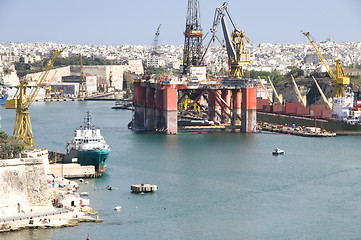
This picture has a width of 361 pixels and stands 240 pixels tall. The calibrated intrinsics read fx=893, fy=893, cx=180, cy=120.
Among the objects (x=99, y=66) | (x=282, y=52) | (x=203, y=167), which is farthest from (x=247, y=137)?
(x=282, y=52)

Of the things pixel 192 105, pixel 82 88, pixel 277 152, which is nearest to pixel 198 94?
pixel 192 105

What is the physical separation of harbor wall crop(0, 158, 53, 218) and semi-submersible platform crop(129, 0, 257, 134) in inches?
976

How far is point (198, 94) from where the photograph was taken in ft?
196

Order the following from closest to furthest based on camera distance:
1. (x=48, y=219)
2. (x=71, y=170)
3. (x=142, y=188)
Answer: (x=48, y=219) < (x=142, y=188) < (x=71, y=170)

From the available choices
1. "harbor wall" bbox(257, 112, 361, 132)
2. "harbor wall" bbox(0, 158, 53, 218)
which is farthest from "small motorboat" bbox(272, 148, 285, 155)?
"harbor wall" bbox(0, 158, 53, 218)

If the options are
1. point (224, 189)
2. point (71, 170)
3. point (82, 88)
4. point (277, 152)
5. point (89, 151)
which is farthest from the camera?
point (82, 88)

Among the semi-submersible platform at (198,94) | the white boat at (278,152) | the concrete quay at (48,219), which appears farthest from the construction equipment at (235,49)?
the concrete quay at (48,219)

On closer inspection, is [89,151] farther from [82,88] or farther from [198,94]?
[82,88]

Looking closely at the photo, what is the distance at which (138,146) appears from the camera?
152ft

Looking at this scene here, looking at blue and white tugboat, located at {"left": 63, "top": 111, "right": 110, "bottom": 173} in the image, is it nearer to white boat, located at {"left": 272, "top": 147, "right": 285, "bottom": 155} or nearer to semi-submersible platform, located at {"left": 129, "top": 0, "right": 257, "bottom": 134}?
white boat, located at {"left": 272, "top": 147, "right": 285, "bottom": 155}

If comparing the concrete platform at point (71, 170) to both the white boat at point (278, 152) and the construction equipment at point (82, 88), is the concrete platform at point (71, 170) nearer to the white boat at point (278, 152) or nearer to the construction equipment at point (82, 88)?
the white boat at point (278, 152)

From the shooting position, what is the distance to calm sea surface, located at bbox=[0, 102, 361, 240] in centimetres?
2733

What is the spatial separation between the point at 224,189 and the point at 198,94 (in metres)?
26.5

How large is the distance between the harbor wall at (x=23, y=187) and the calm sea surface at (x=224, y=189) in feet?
4.12
